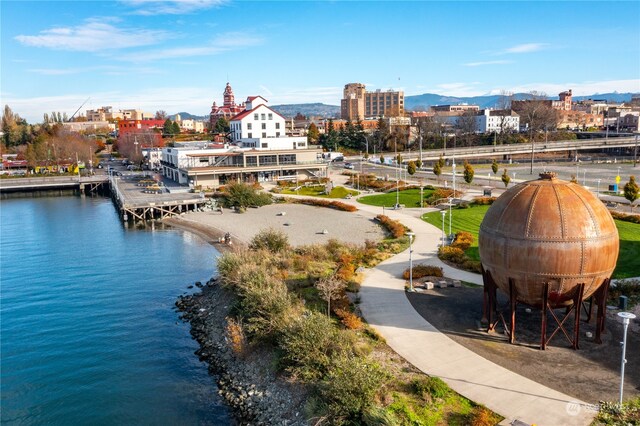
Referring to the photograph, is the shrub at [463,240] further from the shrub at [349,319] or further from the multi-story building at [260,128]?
the multi-story building at [260,128]

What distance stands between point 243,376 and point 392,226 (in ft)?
85.9

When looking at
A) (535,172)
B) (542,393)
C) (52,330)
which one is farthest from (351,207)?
(535,172)

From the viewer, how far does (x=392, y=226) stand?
1818 inches

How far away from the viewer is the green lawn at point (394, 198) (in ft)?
194

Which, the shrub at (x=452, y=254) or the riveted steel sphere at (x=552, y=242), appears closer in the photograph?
Answer: the riveted steel sphere at (x=552, y=242)

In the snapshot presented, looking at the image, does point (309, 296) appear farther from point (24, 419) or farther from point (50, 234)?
point (50, 234)

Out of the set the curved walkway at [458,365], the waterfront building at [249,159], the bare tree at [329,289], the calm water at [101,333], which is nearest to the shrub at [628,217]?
the curved walkway at [458,365]

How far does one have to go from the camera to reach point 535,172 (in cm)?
8825

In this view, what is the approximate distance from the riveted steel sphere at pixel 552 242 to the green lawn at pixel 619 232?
39.6ft

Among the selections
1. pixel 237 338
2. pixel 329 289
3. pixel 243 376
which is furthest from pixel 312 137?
pixel 243 376

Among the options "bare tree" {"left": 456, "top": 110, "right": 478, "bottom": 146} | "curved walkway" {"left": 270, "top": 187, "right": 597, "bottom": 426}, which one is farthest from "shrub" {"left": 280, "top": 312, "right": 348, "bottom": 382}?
"bare tree" {"left": 456, "top": 110, "right": 478, "bottom": 146}

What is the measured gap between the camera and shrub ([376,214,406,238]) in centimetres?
4358

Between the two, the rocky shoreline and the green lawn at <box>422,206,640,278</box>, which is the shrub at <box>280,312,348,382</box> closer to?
the rocky shoreline

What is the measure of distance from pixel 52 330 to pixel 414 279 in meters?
22.5
